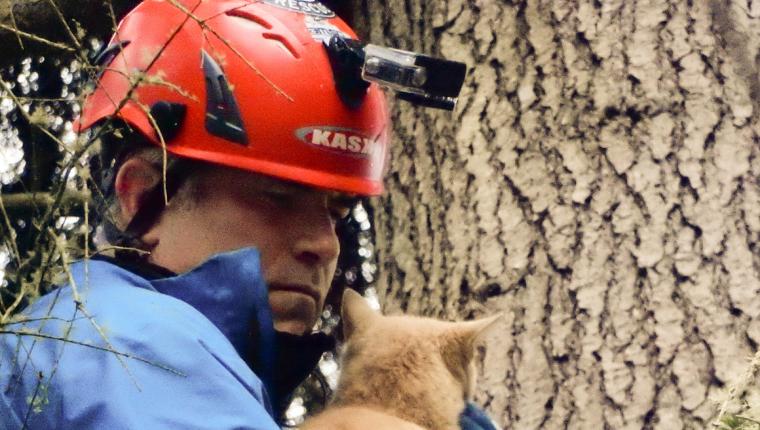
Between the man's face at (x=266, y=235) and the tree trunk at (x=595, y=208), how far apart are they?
651 millimetres

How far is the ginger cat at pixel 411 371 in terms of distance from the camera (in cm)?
294

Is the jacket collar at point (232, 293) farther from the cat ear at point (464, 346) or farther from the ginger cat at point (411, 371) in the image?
the cat ear at point (464, 346)

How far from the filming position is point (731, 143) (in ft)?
10.3

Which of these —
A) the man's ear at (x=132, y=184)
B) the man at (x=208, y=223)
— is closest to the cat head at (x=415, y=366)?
the man at (x=208, y=223)

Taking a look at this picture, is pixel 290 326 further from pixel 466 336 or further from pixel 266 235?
pixel 466 336

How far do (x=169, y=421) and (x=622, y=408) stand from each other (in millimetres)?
1447

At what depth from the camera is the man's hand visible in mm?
2719

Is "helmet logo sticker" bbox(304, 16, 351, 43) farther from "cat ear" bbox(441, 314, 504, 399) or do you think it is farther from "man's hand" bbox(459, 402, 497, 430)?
"man's hand" bbox(459, 402, 497, 430)

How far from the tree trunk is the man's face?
0.65 m

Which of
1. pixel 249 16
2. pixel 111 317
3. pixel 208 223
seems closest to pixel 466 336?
pixel 208 223

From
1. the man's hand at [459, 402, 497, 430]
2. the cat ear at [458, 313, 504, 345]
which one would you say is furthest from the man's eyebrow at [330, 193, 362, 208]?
the man's hand at [459, 402, 497, 430]

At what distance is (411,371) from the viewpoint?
303 centimetres

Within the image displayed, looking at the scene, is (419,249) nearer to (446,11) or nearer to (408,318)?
(408,318)

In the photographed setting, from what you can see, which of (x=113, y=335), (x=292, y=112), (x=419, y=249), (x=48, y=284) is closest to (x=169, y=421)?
(x=113, y=335)
